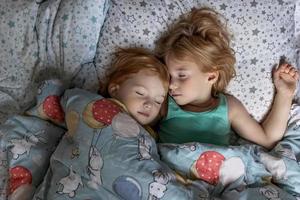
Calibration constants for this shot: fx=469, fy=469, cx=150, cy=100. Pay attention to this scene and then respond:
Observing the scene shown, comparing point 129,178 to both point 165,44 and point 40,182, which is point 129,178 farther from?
point 165,44

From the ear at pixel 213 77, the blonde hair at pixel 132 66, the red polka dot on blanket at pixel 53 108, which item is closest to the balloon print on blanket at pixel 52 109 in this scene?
the red polka dot on blanket at pixel 53 108

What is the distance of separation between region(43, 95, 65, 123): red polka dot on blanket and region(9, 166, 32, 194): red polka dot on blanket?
21cm

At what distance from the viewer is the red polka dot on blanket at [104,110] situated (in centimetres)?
126

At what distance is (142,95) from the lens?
1.39m

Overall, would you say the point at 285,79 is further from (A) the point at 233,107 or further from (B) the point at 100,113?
(B) the point at 100,113

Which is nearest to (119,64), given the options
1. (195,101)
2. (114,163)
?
(195,101)

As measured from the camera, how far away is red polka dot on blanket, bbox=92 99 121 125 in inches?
49.6

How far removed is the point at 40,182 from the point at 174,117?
0.47 m

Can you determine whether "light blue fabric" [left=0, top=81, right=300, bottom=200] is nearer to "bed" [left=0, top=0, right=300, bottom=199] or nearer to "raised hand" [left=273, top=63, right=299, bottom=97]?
"bed" [left=0, top=0, right=300, bottom=199]

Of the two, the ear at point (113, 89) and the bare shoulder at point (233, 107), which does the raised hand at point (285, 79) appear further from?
the ear at point (113, 89)

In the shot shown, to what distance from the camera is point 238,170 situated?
1305 millimetres

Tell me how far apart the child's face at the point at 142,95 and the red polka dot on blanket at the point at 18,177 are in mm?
340

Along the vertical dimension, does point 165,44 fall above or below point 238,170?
above

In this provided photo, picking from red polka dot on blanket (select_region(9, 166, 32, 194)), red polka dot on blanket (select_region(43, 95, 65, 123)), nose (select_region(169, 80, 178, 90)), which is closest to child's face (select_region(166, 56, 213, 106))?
nose (select_region(169, 80, 178, 90))
